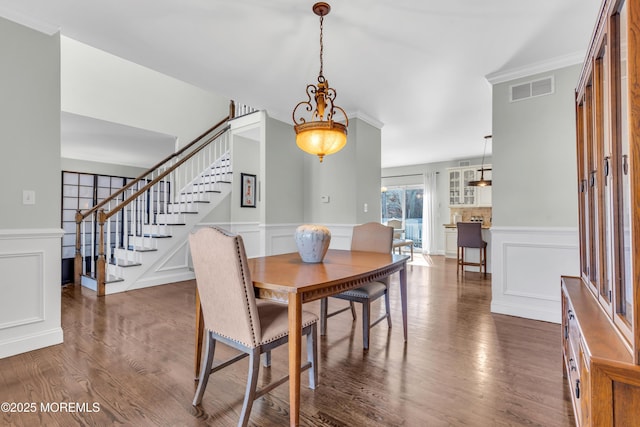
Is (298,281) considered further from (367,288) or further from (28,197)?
(28,197)

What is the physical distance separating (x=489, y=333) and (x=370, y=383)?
1411mm

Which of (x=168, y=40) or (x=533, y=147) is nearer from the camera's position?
(x=168, y=40)

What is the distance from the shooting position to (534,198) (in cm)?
308

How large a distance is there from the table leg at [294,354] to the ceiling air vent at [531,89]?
124 inches

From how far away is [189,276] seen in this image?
4.97 m

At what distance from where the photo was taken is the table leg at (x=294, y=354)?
1.46m

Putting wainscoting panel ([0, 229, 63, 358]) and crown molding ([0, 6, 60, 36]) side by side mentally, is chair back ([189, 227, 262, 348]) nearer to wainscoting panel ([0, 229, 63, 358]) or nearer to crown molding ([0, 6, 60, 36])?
wainscoting panel ([0, 229, 63, 358])

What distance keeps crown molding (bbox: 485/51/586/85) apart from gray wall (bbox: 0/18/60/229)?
13.0ft

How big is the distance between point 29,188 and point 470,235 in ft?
19.0

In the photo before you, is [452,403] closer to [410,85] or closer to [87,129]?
[410,85]

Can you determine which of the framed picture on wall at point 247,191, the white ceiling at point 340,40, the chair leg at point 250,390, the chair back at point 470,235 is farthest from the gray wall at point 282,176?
the chair leg at point 250,390

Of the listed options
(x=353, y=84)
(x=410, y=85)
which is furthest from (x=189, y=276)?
(x=410, y=85)

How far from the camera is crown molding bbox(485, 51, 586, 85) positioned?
287 cm

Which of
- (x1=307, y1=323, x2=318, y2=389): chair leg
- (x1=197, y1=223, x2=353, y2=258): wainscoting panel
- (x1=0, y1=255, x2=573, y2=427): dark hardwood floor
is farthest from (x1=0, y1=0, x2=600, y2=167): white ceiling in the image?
(x1=0, y1=255, x2=573, y2=427): dark hardwood floor
